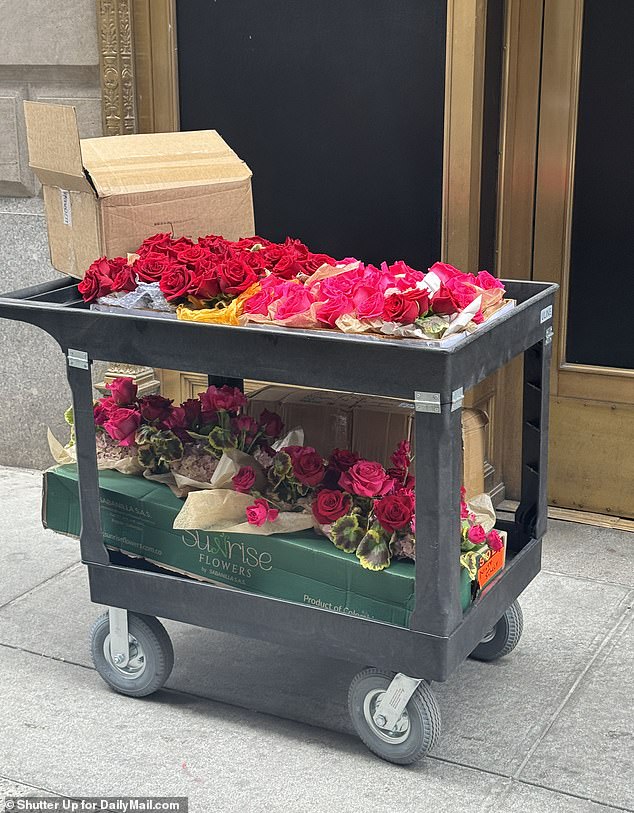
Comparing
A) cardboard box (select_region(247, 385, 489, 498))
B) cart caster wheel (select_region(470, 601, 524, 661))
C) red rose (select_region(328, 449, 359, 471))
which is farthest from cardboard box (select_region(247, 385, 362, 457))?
cart caster wheel (select_region(470, 601, 524, 661))

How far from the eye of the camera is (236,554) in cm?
303

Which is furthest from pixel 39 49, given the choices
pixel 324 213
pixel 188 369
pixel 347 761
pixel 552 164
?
pixel 347 761

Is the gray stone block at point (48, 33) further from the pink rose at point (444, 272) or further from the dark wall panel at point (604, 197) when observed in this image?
the pink rose at point (444, 272)

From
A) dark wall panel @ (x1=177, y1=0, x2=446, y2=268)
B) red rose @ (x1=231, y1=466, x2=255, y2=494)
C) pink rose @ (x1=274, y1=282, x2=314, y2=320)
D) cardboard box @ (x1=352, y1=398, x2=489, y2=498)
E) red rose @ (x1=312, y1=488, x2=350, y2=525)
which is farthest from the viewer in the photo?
dark wall panel @ (x1=177, y1=0, x2=446, y2=268)

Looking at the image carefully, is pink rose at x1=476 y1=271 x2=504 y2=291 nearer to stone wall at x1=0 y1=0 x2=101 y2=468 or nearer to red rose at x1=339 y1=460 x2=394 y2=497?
red rose at x1=339 y1=460 x2=394 y2=497

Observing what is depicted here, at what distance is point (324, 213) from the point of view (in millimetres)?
4445

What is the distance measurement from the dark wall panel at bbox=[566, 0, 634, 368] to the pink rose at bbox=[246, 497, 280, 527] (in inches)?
72.4

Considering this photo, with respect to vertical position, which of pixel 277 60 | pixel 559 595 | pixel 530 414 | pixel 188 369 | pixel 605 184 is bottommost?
pixel 559 595

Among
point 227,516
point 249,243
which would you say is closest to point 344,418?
point 227,516

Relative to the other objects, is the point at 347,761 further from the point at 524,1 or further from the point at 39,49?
the point at 39,49

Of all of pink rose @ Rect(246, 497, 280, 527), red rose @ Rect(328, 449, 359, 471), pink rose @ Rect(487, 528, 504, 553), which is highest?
red rose @ Rect(328, 449, 359, 471)

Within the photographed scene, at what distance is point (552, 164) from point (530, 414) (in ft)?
4.63

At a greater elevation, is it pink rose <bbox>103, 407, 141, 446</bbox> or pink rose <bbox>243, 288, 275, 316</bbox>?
pink rose <bbox>243, 288, 275, 316</bbox>

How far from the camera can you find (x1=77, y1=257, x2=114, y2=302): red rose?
296cm
